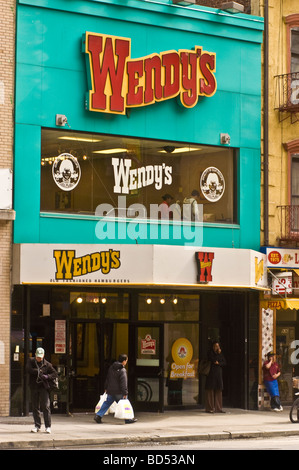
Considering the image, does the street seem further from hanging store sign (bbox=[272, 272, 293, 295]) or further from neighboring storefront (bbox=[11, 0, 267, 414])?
hanging store sign (bbox=[272, 272, 293, 295])

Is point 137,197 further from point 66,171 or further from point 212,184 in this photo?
point 212,184

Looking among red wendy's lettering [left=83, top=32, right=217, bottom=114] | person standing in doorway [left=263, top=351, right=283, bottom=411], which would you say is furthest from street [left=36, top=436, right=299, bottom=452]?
red wendy's lettering [left=83, top=32, right=217, bottom=114]

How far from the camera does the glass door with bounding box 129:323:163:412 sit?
89.4ft

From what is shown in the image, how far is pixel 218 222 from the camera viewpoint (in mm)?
28422

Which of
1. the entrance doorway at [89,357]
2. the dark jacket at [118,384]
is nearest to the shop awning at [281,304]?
the entrance doorway at [89,357]

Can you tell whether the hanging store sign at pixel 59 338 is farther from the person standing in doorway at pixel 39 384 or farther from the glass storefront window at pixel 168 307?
the person standing in doorway at pixel 39 384

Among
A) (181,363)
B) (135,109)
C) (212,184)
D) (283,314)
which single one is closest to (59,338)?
(181,363)

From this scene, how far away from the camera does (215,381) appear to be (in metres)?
27.6

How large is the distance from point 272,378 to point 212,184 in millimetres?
5485

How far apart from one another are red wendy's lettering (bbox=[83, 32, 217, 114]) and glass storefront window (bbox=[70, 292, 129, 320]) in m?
4.74
